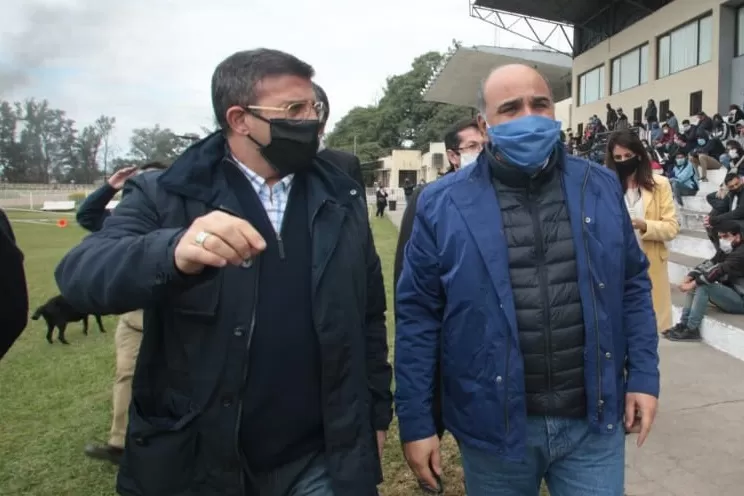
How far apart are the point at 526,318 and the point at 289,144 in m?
0.90

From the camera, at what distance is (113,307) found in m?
1.42

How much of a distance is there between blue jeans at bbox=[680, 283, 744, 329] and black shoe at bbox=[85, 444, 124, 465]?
5.33 m

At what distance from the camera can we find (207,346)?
164 cm

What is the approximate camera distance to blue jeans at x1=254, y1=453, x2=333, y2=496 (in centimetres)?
180

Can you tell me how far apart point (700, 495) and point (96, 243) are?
314 centimetres

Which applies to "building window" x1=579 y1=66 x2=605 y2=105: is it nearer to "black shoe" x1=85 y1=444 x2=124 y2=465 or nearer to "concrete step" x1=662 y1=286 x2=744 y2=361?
"concrete step" x1=662 y1=286 x2=744 y2=361

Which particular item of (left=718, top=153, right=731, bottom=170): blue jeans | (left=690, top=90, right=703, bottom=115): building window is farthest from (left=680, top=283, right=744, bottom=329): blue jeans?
(left=690, top=90, right=703, bottom=115): building window

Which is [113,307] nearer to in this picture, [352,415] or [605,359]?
[352,415]

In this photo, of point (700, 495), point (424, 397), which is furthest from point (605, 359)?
point (700, 495)

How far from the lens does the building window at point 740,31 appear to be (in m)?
22.1

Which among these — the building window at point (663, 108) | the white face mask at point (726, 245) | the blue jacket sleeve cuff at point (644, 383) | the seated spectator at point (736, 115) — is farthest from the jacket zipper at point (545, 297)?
the building window at point (663, 108)

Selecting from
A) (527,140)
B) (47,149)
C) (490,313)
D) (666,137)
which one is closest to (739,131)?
(666,137)

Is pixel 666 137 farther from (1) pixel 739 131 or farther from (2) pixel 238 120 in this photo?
(2) pixel 238 120

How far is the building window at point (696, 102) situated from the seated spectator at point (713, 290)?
2094 centimetres
